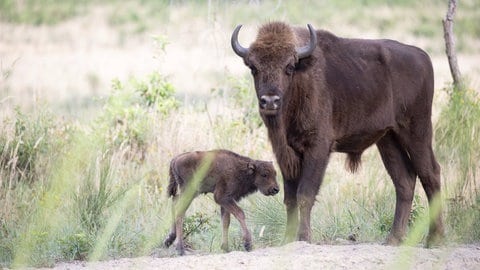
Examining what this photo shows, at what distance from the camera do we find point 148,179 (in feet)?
42.2

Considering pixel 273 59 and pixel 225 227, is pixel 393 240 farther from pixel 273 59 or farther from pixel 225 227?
pixel 273 59

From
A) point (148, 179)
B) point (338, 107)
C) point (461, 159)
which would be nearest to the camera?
point (338, 107)

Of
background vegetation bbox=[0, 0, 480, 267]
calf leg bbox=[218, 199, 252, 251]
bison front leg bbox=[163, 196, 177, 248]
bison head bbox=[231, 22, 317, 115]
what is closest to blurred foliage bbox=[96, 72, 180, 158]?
background vegetation bbox=[0, 0, 480, 267]

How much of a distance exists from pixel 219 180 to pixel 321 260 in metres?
2.00

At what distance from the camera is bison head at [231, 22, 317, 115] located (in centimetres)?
962

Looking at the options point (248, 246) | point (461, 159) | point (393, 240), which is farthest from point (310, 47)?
point (461, 159)

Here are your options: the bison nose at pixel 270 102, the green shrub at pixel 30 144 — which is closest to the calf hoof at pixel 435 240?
the bison nose at pixel 270 102

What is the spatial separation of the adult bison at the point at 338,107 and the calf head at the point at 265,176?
257 mm

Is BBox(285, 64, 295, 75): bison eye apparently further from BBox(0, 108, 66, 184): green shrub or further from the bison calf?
BBox(0, 108, 66, 184): green shrub

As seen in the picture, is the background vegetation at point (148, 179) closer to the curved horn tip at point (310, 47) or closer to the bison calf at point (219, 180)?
the bison calf at point (219, 180)

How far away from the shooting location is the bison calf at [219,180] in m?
9.71

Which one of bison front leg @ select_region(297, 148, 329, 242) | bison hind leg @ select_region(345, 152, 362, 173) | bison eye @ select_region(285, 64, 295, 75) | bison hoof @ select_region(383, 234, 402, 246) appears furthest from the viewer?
bison hind leg @ select_region(345, 152, 362, 173)

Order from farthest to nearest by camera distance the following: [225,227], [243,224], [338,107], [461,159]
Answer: [461,159], [338,107], [225,227], [243,224]

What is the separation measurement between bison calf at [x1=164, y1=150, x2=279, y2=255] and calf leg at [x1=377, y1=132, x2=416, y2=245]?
68.4 inches
